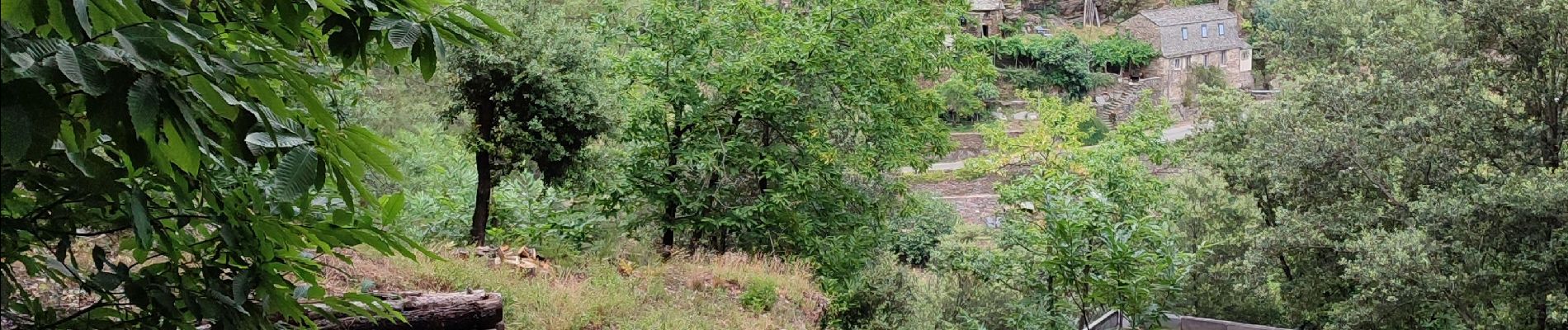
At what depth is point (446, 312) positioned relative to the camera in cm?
642

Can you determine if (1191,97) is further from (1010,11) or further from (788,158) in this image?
(788,158)

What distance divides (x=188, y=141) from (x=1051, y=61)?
45.8 metres

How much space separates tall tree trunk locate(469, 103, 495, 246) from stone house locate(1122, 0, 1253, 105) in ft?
134

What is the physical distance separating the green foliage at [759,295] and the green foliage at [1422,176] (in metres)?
5.67

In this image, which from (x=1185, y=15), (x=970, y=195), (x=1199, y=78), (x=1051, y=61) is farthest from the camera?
(x=1185, y=15)

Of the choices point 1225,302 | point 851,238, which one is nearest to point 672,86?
point 851,238

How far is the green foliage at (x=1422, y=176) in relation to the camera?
11500mm

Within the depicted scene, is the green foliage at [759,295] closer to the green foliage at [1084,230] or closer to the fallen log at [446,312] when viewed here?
the green foliage at [1084,230]

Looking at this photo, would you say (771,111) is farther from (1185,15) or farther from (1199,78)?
(1185,15)

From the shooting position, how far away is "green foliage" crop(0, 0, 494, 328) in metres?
1.64

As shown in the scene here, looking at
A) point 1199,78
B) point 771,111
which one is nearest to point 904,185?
point 771,111

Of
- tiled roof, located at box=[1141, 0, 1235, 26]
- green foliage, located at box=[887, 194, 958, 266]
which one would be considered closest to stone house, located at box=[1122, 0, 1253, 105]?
tiled roof, located at box=[1141, 0, 1235, 26]

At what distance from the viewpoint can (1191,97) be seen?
46812 millimetres

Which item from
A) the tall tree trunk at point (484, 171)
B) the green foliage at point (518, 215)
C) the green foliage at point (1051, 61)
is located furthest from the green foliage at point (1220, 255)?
the green foliage at point (1051, 61)
